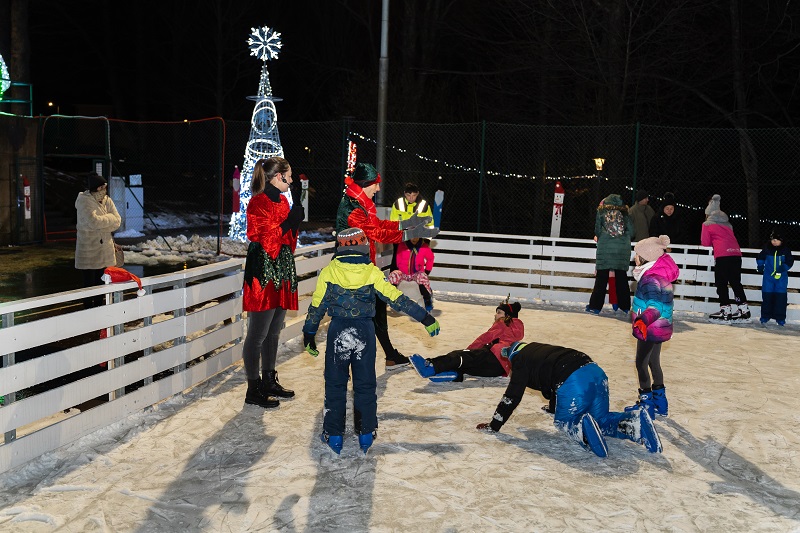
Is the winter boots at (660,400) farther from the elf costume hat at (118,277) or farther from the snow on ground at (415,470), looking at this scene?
the elf costume hat at (118,277)

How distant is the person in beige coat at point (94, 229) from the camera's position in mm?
8375

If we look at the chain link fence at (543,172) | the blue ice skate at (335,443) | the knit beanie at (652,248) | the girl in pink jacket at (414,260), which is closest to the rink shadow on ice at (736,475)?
the knit beanie at (652,248)

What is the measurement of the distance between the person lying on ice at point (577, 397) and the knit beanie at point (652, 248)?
114 cm

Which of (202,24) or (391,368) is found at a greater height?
(202,24)

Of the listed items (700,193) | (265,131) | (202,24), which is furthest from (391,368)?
(202,24)

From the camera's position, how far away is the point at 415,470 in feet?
17.9

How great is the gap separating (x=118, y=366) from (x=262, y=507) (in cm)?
198

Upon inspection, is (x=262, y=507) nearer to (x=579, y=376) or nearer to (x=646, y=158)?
(x=579, y=376)

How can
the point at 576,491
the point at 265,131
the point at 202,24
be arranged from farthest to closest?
the point at 202,24
the point at 265,131
the point at 576,491

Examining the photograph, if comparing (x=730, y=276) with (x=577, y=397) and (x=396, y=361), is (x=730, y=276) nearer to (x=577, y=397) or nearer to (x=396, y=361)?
(x=396, y=361)

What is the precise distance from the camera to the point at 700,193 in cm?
1973

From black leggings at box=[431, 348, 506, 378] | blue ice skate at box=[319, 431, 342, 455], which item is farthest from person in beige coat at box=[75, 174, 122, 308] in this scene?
blue ice skate at box=[319, 431, 342, 455]

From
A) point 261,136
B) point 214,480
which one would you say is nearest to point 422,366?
point 214,480

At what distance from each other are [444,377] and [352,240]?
2.41m
